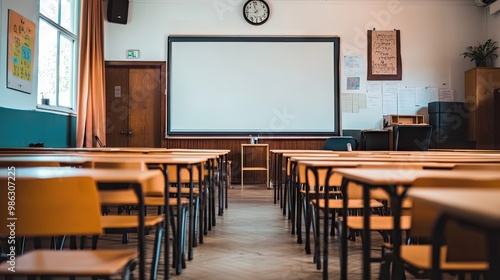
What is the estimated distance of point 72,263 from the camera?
1254 millimetres

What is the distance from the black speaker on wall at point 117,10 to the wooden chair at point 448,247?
7.46m

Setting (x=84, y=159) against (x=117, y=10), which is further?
(x=117, y=10)

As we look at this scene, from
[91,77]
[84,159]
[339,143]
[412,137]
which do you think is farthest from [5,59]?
[412,137]

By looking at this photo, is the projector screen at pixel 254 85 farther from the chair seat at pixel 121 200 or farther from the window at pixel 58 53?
the chair seat at pixel 121 200

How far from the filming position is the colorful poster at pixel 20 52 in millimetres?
4703

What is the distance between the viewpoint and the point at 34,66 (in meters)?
5.30

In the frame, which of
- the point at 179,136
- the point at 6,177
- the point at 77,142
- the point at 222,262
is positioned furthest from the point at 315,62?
the point at 6,177

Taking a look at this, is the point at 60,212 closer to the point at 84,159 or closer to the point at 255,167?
the point at 84,159

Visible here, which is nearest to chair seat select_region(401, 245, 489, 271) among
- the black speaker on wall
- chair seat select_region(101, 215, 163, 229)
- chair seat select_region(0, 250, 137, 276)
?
chair seat select_region(0, 250, 137, 276)

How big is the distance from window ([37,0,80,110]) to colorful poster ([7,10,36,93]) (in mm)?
458

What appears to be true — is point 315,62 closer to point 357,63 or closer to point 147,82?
point 357,63

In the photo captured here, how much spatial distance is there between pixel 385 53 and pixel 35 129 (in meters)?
6.26

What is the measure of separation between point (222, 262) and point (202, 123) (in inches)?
217

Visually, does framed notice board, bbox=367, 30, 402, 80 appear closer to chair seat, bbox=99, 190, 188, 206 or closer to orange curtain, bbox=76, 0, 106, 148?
orange curtain, bbox=76, 0, 106, 148
